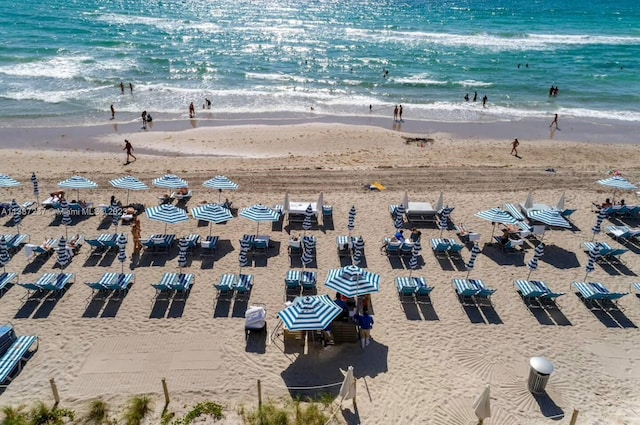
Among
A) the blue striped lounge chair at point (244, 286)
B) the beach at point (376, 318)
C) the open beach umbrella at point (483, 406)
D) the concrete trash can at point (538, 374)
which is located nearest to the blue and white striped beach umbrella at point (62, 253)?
the beach at point (376, 318)

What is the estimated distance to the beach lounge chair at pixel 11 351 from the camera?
11.1m

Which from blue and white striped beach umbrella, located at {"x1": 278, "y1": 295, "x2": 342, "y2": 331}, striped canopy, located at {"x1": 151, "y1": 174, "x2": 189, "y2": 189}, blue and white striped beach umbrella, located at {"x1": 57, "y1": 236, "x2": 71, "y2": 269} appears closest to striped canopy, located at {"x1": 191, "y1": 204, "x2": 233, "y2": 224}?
striped canopy, located at {"x1": 151, "y1": 174, "x2": 189, "y2": 189}

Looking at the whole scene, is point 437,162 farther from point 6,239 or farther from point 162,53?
point 162,53

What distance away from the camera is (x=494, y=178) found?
2334cm

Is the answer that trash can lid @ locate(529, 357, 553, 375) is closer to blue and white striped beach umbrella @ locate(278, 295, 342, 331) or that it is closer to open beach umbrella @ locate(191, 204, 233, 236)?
blue and white striped beach umbrella @ locate(278, 295, 342, 331)

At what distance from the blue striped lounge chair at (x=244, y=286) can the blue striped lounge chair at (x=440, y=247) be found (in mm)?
6652

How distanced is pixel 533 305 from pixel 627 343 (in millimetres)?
2517

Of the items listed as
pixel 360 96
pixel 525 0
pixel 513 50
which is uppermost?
pixel 525 0

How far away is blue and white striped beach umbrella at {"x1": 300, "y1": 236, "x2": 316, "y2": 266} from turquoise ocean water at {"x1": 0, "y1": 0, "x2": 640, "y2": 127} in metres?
20.5

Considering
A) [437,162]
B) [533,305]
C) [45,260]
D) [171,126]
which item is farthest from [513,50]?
[45,260]

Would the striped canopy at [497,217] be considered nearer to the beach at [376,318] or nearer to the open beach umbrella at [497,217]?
the open beach umbrella at [497,217]

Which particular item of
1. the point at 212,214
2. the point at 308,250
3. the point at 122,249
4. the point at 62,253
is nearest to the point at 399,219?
the point at 308,250

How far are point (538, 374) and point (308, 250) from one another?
7784 millimetres

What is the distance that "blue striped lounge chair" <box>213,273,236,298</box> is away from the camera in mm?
14195
